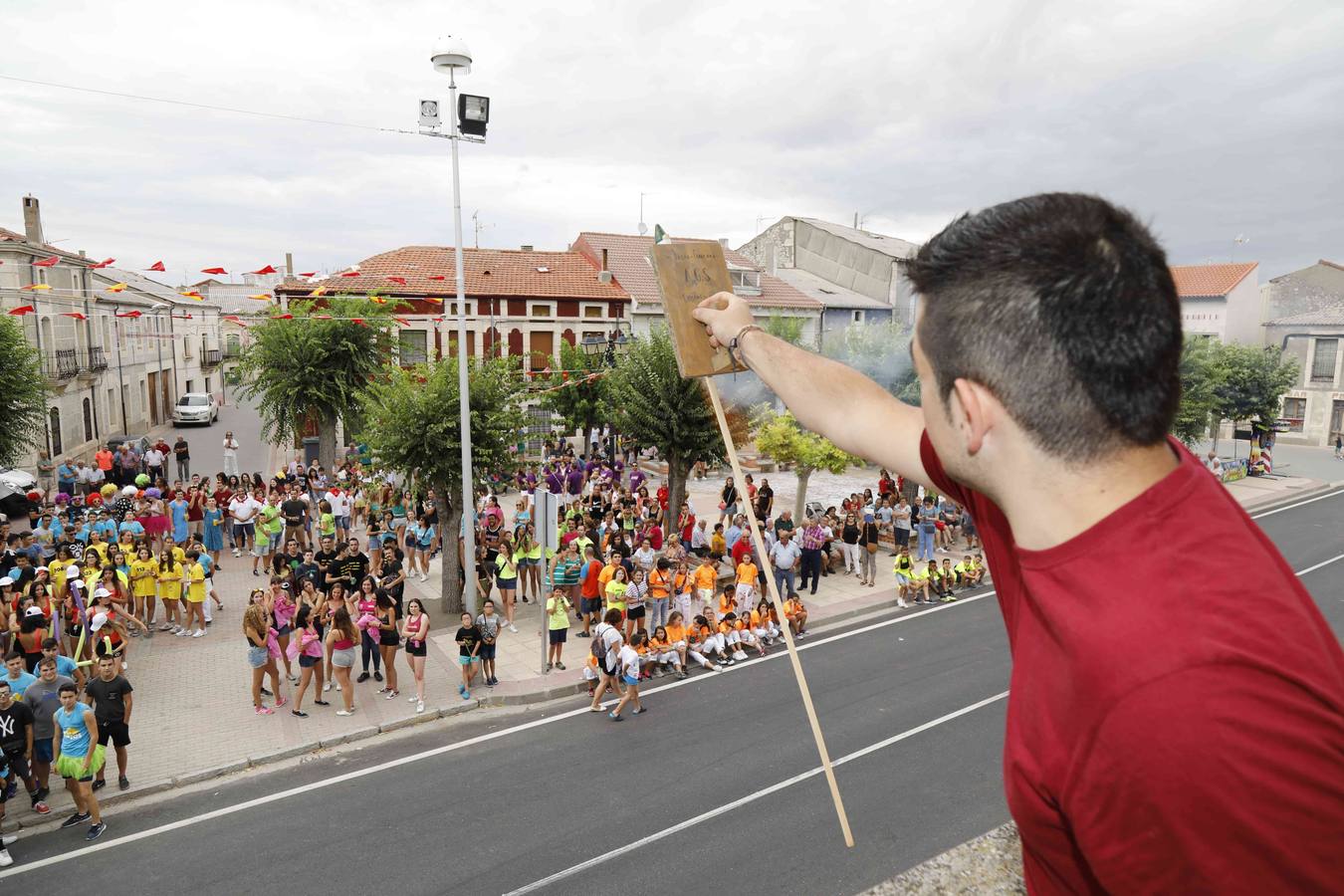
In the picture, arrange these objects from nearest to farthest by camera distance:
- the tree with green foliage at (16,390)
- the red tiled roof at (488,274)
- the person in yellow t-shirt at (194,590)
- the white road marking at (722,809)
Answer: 1. the white road marking at (722,809)
2. the person in yellow t-shirt at (194,590)
3. the tree with green foliage at (16,390)
4. the red tiled roof at (488,274)

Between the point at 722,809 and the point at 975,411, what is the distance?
965 cm

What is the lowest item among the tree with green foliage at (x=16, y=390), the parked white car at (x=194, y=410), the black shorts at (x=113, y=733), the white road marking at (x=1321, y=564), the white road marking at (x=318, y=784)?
the white road marking at (x=318, y=784)

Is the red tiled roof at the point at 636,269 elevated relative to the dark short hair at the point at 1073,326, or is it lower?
elevated

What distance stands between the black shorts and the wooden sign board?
422 inches

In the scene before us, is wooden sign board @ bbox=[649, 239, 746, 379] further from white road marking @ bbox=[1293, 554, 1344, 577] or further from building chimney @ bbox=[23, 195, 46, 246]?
building chimney @ bbox=[23, 195, 46, 246]

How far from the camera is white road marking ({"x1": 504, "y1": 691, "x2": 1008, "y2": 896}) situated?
28.1ft

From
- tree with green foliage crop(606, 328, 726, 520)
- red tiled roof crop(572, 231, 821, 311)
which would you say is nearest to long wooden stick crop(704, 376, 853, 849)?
tree with green foliage crop(606, 328, 726, 520)

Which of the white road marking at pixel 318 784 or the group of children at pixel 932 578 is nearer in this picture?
the white road marking at pixel 318 784

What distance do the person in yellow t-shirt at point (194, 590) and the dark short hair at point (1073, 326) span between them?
55.5 feet

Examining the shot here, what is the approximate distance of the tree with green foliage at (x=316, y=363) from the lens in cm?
2806

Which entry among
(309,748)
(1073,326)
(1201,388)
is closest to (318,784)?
(309,748)

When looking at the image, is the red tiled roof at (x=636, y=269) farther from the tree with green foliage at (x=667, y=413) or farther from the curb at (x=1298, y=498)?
the tree with green foliage at (x=667, y=413)

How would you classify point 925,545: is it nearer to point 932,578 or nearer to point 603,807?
point 932,578

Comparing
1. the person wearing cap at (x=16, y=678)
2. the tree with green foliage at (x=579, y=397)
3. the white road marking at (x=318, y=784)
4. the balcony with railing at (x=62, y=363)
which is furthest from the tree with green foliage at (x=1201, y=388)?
the balcony with railing at (x=62, y=363)
